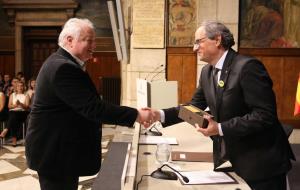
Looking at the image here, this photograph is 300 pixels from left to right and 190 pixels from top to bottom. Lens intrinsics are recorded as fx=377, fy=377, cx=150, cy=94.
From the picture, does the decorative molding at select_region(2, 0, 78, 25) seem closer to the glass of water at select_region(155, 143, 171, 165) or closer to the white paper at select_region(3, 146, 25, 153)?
the white paper at select_region(3, 146, 25, 153)

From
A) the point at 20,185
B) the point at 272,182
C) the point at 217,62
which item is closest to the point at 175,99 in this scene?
the point at 217,62

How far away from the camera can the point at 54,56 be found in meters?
2.55

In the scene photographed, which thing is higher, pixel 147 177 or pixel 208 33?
pixel 208 33

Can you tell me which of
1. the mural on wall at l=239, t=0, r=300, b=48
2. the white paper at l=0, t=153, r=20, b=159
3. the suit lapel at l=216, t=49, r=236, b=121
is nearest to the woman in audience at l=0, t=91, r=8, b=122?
the white paper at l=0, t=153, r=20, b=159

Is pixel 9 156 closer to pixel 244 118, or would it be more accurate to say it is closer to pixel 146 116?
pixel 146 116

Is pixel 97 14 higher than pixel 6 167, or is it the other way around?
pixel 97 14

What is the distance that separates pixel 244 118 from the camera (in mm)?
2311

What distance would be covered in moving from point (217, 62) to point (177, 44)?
5.98 meters

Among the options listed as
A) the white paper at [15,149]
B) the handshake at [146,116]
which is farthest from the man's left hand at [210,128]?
the white paper at [15,149]

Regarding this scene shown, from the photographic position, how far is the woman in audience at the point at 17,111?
775 centimetres

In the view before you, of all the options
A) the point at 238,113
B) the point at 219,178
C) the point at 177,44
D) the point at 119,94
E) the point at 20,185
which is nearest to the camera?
the point at 219,178

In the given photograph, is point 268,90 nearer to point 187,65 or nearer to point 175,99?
point 175,99

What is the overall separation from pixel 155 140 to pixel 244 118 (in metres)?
1.27

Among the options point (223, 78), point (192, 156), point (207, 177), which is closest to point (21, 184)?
point (192, 156)
